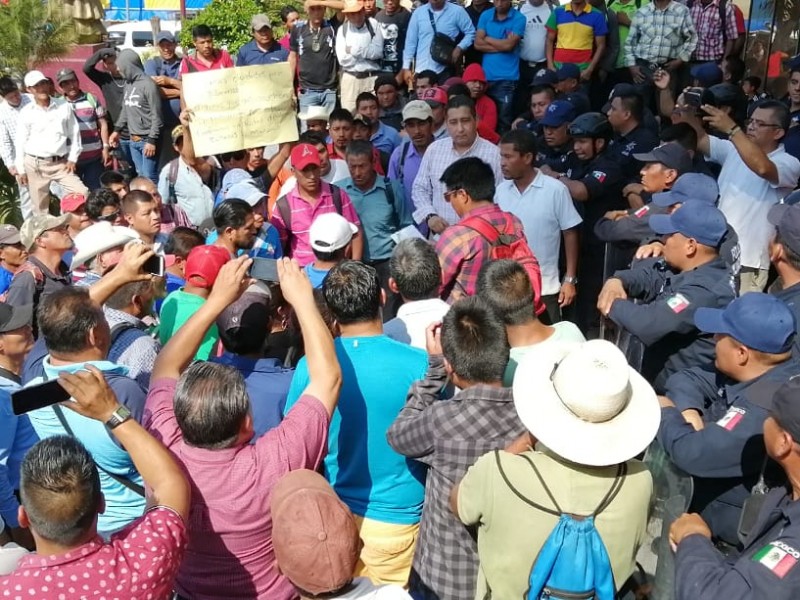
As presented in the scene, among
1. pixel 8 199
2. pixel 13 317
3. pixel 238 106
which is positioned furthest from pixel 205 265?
pixel 8 199

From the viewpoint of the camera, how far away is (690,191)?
471 cm

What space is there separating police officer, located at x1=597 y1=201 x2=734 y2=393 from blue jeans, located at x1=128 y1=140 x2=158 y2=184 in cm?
739

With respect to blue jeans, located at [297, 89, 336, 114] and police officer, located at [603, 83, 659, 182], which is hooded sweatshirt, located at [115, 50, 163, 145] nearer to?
blue jeans, located at [297, 89, 336, 114]

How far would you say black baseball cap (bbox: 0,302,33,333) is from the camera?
3920mm

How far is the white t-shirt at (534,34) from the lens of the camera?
33.4 feet

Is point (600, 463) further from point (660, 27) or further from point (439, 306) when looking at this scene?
point (660, 27)

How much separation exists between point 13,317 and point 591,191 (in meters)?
4.06

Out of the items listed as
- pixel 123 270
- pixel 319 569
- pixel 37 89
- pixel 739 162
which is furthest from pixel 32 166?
pixel 319 569

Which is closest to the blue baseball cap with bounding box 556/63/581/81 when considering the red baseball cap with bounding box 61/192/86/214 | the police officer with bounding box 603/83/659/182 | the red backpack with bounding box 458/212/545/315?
the police officer with bounding box 603/83/659/182

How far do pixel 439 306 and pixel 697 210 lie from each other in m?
1.32

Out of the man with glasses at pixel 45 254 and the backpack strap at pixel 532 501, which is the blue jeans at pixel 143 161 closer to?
the man with glasses at pixel 45 254

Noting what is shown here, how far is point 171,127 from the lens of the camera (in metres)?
10.4

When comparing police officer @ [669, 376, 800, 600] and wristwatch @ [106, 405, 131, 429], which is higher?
wristwatch @ [106, 405, 131, 429]

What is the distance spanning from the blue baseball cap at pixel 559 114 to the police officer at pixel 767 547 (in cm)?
467
